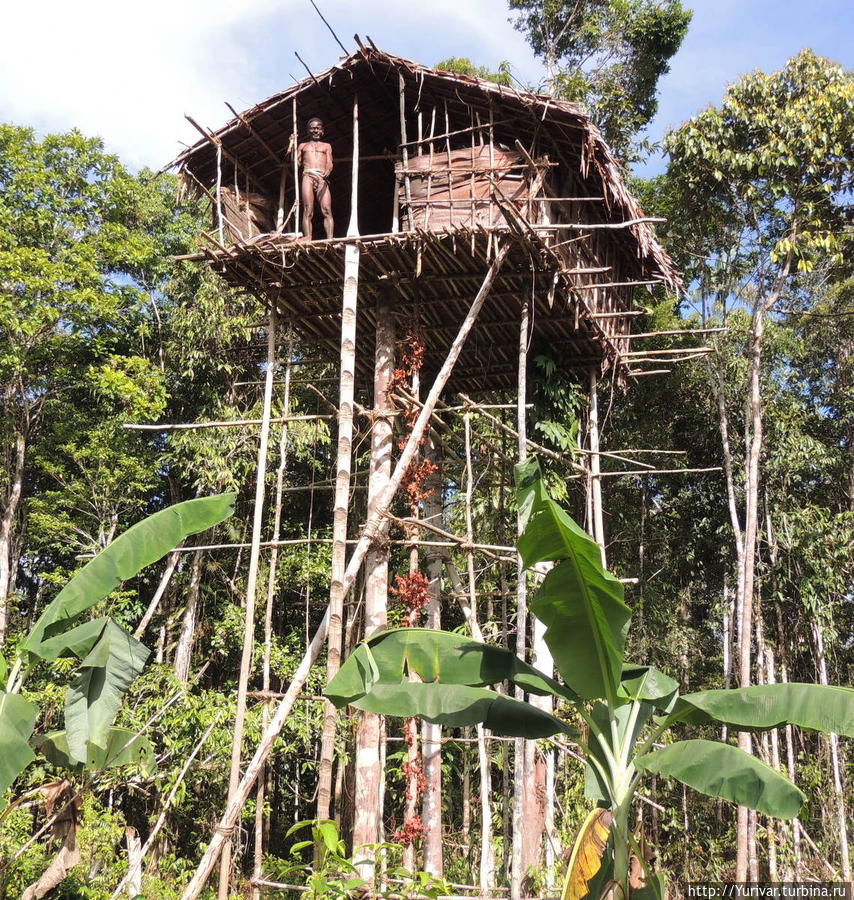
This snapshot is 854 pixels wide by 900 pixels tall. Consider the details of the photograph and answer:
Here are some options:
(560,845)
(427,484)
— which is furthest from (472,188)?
(560,845)

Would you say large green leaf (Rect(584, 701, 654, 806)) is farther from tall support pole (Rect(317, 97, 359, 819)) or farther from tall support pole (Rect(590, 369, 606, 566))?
tall support pole (Rect(590, 369, 606, 566))

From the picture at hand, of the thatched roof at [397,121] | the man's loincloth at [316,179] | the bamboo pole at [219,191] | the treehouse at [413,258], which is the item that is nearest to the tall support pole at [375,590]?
the treehouse at [413,258]

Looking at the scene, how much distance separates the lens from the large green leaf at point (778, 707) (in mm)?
5016

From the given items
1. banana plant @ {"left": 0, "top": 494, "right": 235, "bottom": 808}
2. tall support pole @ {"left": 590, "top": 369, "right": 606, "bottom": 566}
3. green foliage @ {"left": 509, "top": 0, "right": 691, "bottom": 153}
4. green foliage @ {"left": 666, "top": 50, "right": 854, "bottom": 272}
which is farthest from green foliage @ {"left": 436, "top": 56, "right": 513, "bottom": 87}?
banana plant @ {"left": 0, "top": 494, "right": 235, "bottom": 808}

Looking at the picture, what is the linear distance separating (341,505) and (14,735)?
302 cm

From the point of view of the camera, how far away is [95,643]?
22.2 ft

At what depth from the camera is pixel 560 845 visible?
38.2 feet

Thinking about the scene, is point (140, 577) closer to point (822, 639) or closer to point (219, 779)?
point (219, 779)

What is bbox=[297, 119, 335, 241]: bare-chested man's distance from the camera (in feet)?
30.1

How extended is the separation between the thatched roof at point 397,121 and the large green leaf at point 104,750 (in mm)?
5400

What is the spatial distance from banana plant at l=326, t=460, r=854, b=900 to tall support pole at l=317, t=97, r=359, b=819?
4.34 feet

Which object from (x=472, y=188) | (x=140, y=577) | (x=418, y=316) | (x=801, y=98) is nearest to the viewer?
(x=472, y=188)

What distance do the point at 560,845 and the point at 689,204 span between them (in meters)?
9.08

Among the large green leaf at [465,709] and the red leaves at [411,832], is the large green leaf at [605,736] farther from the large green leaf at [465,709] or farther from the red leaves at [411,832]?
the red leaves at [411,832]
